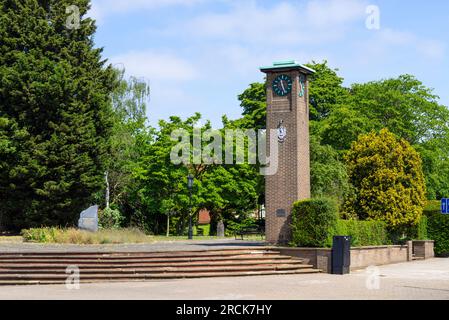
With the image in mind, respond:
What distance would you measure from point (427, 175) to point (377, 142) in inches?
643

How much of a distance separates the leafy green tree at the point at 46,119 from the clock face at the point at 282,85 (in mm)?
17744

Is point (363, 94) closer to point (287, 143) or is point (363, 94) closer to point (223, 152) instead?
point (223, 152)

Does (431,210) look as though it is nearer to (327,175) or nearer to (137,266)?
(327,175)

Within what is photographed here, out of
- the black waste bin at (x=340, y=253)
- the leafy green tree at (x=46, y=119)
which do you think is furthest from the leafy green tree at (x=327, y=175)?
the leafy green tree at (x=46, y=119)

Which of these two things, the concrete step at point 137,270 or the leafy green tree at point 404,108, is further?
the leafy green tree at point 404,108

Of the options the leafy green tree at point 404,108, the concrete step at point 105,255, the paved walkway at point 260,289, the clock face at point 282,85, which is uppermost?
the leafy green tree at point 404,108

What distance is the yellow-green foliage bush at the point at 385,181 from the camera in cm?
2866

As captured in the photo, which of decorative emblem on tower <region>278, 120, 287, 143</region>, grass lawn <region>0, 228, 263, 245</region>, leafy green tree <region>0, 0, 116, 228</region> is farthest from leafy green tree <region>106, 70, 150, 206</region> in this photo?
decorative emblem on tower <region>278, 120, 287, 143</region>

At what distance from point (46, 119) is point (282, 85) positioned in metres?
20.3

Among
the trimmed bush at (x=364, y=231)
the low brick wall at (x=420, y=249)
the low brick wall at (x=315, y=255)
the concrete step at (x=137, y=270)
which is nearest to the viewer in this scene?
the concrete step at (x=137, y=270)

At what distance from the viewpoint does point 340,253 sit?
20.8 metres

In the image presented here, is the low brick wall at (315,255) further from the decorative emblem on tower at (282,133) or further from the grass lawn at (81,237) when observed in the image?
the grass lawn at (81,237)

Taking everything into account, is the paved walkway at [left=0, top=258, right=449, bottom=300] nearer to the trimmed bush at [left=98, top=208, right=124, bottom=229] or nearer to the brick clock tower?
the brick clock tower
